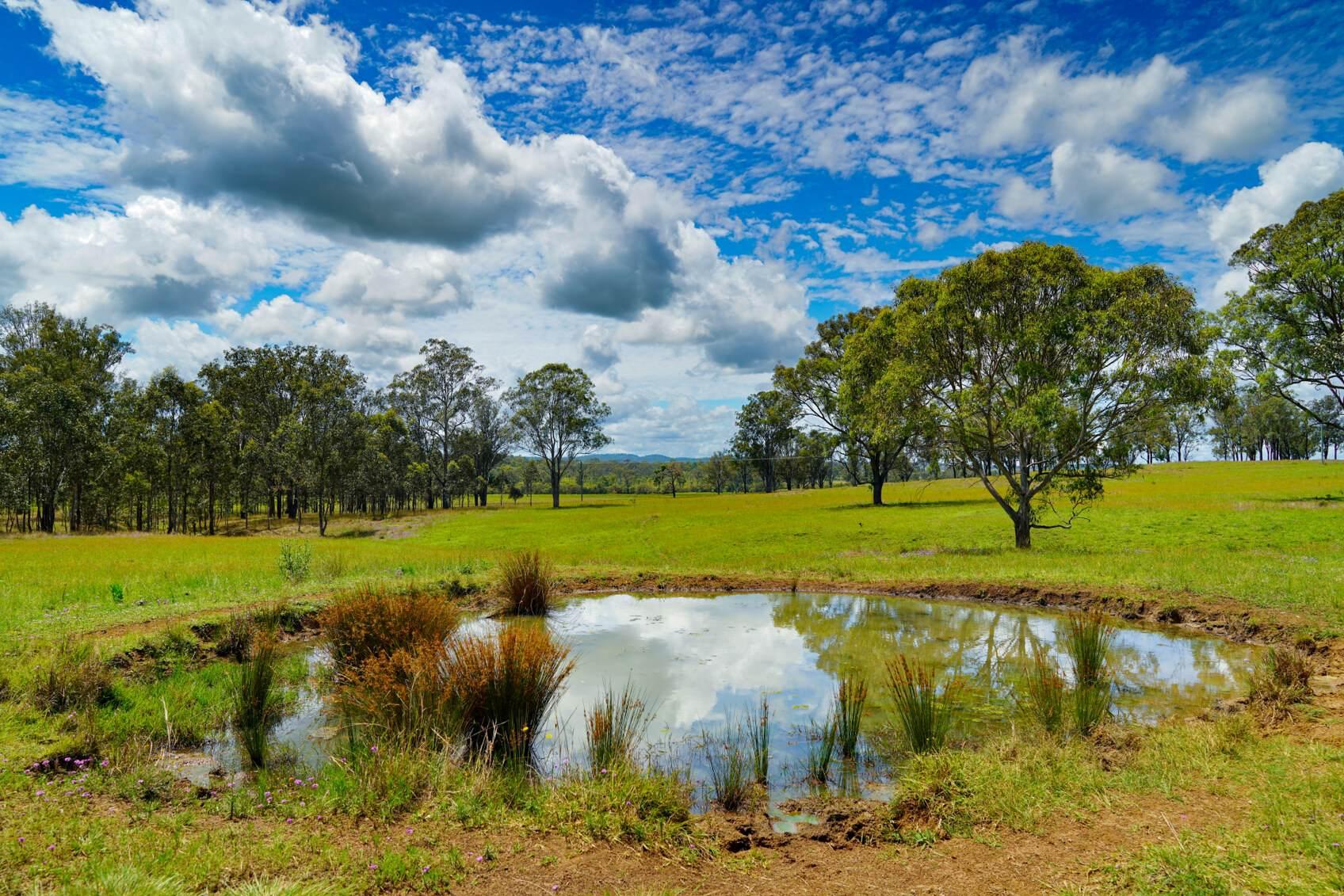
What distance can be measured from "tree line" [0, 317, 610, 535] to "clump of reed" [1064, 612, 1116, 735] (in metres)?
51.0

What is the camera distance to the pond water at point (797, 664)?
26.7ft

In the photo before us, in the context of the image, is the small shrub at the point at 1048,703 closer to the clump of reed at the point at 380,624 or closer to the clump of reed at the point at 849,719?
the clump of reed at the point at 849,719

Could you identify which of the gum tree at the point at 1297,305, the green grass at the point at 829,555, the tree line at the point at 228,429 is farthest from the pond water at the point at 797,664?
the tree line at the point at 228,429

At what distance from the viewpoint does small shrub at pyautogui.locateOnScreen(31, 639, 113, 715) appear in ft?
25.4

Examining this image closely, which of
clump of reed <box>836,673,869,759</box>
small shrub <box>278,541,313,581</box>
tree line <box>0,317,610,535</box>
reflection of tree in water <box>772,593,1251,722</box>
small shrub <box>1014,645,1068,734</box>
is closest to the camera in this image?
clump of reed <box>836,673,869,759</box>

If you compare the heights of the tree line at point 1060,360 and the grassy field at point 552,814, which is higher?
the tree line at point 1060,360

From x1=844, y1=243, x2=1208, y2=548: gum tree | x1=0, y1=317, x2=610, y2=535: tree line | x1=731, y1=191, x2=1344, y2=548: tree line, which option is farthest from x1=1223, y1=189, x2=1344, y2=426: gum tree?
x1=0, y1=317, x2=610, y2=535: tree line

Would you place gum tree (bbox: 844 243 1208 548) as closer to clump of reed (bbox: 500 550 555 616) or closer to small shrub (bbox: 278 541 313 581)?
clump of reed (bbox: 500 550 555 616)

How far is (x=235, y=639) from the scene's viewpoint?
39.5 feet

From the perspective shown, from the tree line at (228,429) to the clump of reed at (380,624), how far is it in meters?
43.4

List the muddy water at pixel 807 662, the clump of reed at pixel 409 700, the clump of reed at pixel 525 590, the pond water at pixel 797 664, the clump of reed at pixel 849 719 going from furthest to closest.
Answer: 1. the clump of reed at pixel 525 590
2. the muddy water at pixel 807 662
3. the pond water at pixel 797 664
4. the clump of reed at pixel 849 719
5. the clump of reed at pixel 409 700

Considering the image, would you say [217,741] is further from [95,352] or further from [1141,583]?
[95,352]

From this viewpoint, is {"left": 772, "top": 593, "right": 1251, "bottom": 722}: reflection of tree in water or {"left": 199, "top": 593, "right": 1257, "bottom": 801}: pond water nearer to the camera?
{"left": 199, "top": 593, "right": 1257, "bottom": 801}: pond water

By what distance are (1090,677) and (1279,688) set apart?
1985 mm
